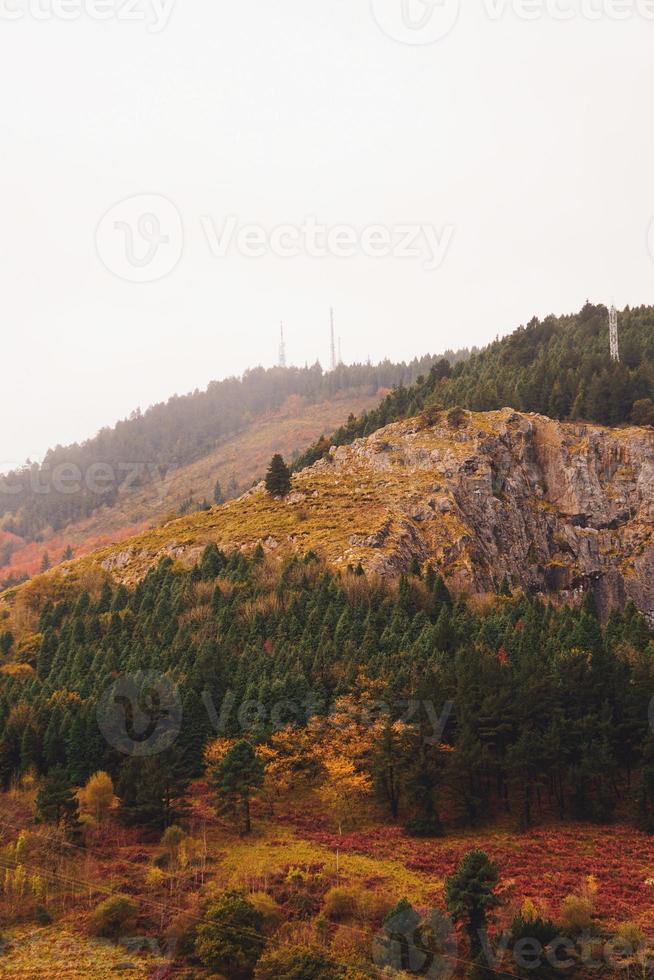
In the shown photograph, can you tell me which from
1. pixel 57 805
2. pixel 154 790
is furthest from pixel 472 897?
pixel 57 805

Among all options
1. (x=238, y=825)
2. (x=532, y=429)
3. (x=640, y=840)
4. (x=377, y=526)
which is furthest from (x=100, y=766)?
(x=532, y=429)

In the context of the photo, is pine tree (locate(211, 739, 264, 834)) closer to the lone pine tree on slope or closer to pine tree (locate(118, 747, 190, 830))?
pine tree (locate(118, 747, 190, 830))

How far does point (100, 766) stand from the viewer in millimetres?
67125

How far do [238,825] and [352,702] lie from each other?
45.4 feet

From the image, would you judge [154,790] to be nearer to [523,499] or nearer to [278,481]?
[278,481]

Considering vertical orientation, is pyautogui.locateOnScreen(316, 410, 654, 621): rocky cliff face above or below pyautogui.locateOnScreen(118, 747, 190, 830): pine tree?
above

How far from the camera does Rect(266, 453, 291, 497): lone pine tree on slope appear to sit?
405ft

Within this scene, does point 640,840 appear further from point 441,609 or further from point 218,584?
point 218,584

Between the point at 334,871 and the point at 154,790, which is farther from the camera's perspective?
the point at 154,790

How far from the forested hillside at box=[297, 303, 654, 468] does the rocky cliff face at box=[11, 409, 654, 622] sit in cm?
583

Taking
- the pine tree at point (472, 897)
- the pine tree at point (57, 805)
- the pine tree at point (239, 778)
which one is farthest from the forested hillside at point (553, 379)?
the pine tree at point (472, 897)

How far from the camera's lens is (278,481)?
406ft

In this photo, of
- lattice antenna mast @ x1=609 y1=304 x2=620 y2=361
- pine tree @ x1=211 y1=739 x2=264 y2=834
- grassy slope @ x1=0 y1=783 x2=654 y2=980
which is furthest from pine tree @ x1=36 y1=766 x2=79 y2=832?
lattice antenna mast @ x1=609 y1=304 x2=620 y2=361

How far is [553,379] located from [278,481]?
1868 inches
